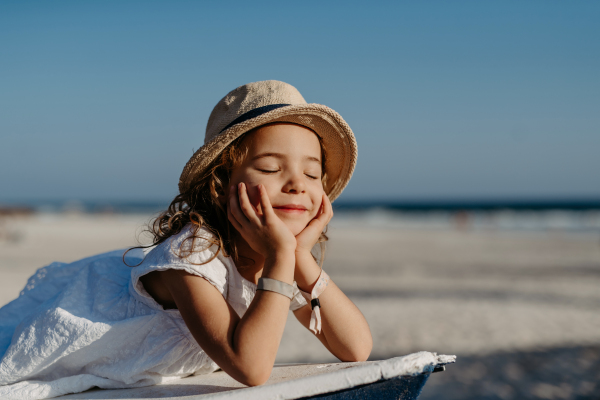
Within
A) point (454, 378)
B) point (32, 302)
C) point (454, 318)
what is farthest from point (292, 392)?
point (454, 318)

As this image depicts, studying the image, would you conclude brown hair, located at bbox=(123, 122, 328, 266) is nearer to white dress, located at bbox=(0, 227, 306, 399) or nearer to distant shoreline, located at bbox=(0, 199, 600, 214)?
white dress, located at bbox=(0, 227, 306, 399)

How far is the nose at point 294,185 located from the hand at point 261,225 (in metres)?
0.10

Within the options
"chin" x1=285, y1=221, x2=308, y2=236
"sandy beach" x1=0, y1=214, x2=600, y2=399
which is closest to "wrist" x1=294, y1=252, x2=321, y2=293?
"chin" x1=285, y1=221, x2=308, y2=236

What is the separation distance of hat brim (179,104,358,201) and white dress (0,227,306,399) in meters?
0.37

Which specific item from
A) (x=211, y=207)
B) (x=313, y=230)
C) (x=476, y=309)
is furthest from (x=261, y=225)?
(x=476, y=309)

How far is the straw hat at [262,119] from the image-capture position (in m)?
2.16

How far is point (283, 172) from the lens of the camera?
2.17 meters

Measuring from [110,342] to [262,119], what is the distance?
123 cm

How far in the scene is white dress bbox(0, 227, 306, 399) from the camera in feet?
6.82

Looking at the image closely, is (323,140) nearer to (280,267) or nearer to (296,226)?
(296,226)

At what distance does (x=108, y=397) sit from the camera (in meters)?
1.91

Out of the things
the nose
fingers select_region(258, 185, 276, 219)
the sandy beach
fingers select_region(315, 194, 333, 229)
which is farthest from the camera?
the sandy beach

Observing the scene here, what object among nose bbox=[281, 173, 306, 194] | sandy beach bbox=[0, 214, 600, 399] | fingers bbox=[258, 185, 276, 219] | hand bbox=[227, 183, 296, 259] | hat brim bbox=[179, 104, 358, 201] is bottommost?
sandy beach bbox=[0, 214, 600, 399]

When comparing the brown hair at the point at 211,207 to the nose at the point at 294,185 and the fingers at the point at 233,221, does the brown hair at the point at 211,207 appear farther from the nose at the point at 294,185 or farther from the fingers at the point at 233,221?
the nose at the point at 294,185
